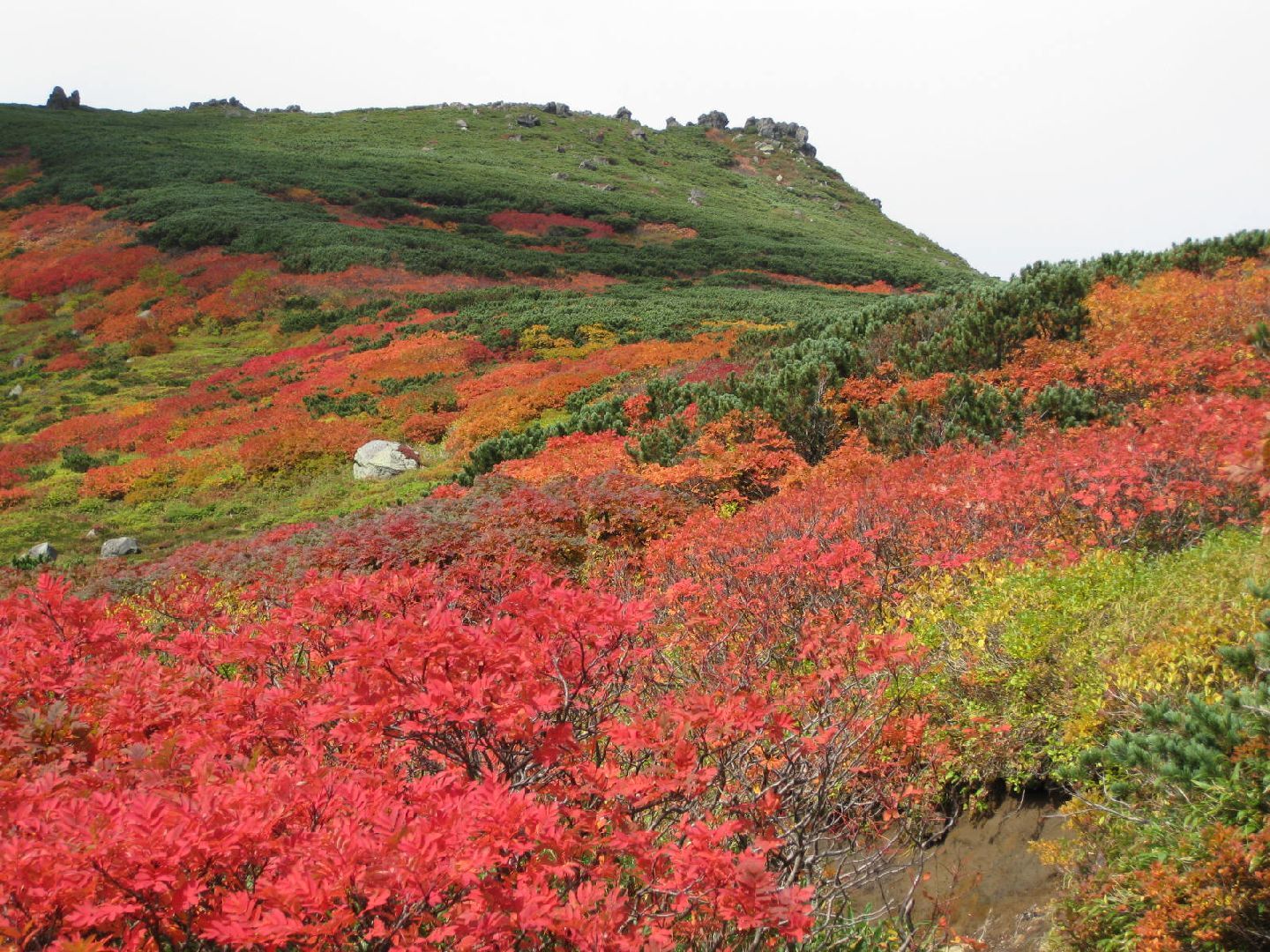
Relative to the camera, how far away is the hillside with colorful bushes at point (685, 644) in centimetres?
243

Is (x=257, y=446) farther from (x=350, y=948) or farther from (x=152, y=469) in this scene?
(x=350, y=948)

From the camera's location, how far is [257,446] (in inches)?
723

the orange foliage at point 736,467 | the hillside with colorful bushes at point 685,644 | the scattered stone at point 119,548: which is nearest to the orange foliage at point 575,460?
the hillside with colorful bushes at point 685,644

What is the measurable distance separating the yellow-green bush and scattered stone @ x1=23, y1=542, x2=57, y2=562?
44.8ft

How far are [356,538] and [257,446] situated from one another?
9.90 meters

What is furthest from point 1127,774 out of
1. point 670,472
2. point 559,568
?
point 670,472

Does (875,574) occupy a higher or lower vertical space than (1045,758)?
higher

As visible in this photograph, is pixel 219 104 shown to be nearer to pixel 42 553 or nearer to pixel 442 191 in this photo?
pixel 442 191

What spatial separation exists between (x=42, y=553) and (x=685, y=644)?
12.5m

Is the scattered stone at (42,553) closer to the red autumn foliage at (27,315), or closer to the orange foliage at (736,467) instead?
the orange foliage at (736,467)

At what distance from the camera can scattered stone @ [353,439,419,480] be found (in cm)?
1714

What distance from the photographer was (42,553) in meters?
13.3

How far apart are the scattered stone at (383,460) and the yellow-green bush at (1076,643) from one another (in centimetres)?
1369

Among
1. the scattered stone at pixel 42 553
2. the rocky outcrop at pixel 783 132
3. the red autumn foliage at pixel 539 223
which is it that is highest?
the rocky outcrop at pixel 783 132
